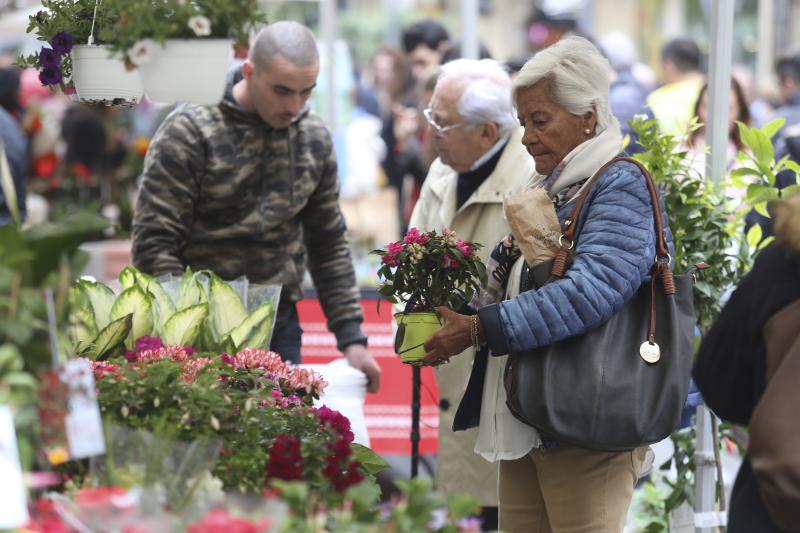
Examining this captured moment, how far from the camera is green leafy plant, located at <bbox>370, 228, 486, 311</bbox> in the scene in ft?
11.3

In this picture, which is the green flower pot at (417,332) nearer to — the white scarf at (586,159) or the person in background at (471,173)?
the white scarf at (586,159)

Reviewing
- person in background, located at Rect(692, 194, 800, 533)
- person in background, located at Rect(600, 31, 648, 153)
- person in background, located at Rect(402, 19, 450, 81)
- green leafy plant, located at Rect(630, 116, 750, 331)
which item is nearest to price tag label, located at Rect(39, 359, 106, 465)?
person in background, located at Rect(692, 194, 800, 533)

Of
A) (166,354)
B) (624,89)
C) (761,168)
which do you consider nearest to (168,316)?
(166,354)

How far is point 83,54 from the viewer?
3186 millimetres

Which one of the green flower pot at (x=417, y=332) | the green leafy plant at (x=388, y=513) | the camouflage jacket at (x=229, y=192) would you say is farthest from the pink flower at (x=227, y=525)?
the camouflage jacket at (x=229, y=192)

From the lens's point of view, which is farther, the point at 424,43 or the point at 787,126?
the point at 424,43

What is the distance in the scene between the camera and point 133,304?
3467mm

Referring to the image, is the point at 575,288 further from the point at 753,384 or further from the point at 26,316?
the point at 26,316

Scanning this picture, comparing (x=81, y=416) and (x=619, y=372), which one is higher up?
(x=81, y=416)

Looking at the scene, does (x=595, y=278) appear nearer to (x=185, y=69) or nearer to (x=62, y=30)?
(x=185, y=69)

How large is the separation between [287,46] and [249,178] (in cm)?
46

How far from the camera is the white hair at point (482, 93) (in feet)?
14.0

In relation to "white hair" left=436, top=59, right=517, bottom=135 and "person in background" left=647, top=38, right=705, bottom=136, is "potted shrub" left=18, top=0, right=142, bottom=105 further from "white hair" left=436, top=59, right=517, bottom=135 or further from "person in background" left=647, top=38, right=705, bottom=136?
"person in background" left=647, top=38, right=705, bottom=136

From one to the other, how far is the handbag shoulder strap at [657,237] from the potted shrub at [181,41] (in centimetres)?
90
